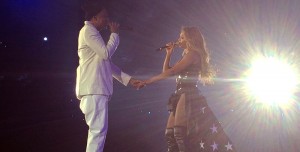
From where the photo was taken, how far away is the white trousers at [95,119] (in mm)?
3500

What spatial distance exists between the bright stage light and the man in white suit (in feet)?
27.7

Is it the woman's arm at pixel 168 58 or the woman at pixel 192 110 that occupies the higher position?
the woman's arm at pixel 168 58

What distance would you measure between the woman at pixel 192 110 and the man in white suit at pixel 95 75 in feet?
3.44

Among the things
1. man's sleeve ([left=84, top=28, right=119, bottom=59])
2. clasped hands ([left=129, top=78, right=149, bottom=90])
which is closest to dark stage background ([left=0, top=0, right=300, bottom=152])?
clasped hands ([left=129, top=78, right=149, bottom=90])

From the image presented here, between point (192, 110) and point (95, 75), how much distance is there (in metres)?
1.42

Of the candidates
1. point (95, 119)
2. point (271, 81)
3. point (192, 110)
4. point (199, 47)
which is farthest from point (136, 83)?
point (271, 81)

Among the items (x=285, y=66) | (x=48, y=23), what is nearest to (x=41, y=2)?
(x=48, y=23)

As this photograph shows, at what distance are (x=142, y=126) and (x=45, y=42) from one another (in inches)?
150

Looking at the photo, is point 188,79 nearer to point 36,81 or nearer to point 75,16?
point 75,16

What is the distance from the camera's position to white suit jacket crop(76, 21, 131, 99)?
3.65m

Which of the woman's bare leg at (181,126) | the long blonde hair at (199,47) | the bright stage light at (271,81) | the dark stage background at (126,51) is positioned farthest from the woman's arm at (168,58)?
the bright stage light at (271,81)

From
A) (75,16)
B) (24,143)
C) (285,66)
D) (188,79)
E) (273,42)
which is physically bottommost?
(24,143)

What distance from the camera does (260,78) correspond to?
1165 cm

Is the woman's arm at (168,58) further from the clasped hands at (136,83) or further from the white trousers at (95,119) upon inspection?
the white trousers at (95,119)
